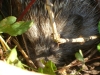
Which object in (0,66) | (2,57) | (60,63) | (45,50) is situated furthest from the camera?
(60,63)

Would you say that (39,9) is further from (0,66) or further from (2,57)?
(0,66)

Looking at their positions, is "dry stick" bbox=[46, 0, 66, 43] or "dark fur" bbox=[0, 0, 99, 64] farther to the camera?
"dark fur" bbox=[0, 0, 99, 64]

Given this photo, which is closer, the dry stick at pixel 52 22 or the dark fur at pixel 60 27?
the dry stick at pixel 52 22

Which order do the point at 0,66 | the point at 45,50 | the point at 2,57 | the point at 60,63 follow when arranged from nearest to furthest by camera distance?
the point at 0,66, the point at 2,57, the point at 45,50, the point at 60,63

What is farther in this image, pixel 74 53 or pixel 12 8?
pixel 74 53

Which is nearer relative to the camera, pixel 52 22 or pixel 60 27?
pixel 52 22

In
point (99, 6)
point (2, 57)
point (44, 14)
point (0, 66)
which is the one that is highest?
point (99, 6)

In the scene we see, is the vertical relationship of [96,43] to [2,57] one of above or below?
above

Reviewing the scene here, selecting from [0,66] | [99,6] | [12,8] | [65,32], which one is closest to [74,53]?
[65,32]
